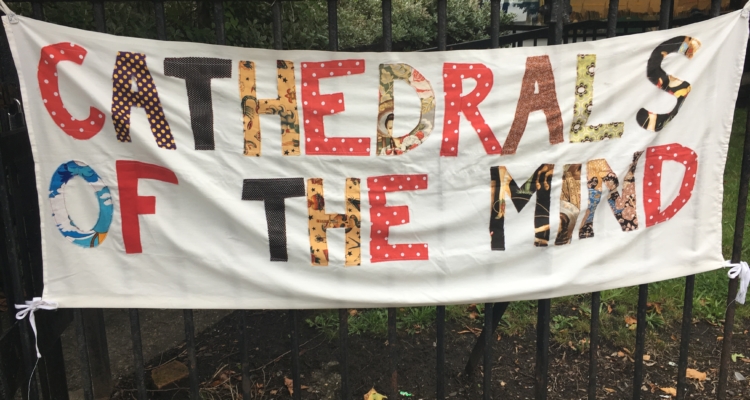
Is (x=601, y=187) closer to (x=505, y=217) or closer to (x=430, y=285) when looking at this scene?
(x=505, y=217)

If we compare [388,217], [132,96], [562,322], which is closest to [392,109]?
[388,217]

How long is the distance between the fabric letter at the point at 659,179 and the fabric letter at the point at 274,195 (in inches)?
60.6

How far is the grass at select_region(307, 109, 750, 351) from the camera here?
390 centimetres

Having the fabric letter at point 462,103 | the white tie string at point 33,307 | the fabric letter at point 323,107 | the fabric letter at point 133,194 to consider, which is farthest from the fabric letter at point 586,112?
the white tie string at point 33,307

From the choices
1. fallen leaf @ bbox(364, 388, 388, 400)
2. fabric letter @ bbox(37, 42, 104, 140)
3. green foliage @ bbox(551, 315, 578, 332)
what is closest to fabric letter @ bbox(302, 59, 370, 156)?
fabric letter @ bbox(37, 42, 104, 140)

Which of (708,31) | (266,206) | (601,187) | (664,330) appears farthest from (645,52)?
(664,330)

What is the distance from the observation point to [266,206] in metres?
2.46

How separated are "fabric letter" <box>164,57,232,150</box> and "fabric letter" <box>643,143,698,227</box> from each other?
1.87 meters

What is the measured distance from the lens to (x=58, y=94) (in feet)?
7.55

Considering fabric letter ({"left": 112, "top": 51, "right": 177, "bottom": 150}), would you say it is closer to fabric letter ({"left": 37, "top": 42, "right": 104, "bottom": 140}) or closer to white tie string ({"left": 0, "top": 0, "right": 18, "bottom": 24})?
fabric letter ({"left": 37, "top": 42, "right": 104, "bottom": 140})

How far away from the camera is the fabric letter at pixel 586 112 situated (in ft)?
8.19

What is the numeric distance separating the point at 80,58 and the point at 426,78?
1370 millimetres

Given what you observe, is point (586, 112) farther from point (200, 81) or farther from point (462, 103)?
point (200, 81)

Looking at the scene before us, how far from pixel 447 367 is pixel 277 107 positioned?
6.73 ft
